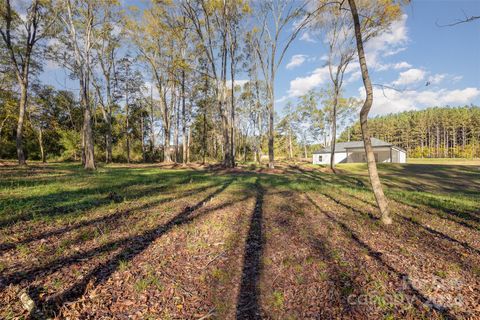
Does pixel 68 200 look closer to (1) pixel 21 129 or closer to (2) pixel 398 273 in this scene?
(2) pixel 398 273

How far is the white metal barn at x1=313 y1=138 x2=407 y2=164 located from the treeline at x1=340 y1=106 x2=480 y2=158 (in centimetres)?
1867

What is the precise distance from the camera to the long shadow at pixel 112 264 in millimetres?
2545

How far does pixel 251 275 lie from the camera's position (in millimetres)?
3531

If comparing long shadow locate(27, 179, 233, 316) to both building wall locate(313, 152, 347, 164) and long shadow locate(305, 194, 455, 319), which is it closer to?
long shadow locate(305, 194, 455, 319)

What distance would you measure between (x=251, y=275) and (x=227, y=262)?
0.51 metres

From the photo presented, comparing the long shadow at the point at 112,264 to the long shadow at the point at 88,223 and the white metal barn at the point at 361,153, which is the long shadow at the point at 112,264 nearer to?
the long shadow at the point at 88,223

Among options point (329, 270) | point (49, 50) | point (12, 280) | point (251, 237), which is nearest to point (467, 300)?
point (329, 270)

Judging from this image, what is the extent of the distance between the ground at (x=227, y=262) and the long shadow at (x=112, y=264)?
2 cm

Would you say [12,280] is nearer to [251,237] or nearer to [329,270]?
[251,237]

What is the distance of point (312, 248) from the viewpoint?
14.0ft

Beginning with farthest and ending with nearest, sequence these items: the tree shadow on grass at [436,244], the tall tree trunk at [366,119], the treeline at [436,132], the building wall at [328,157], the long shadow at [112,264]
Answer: the treeline at [436,132]
the building wall at [328,157]
the tall tree trunk at [366,119]
the tree shadow on grass at [436,244]
the long shadow at [112,264]

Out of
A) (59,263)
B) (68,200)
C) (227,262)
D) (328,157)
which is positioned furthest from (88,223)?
(328,157)

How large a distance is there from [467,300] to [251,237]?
3.30 metres

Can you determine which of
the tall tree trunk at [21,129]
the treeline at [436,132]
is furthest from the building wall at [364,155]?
the tall tree trunk at [21,129]
